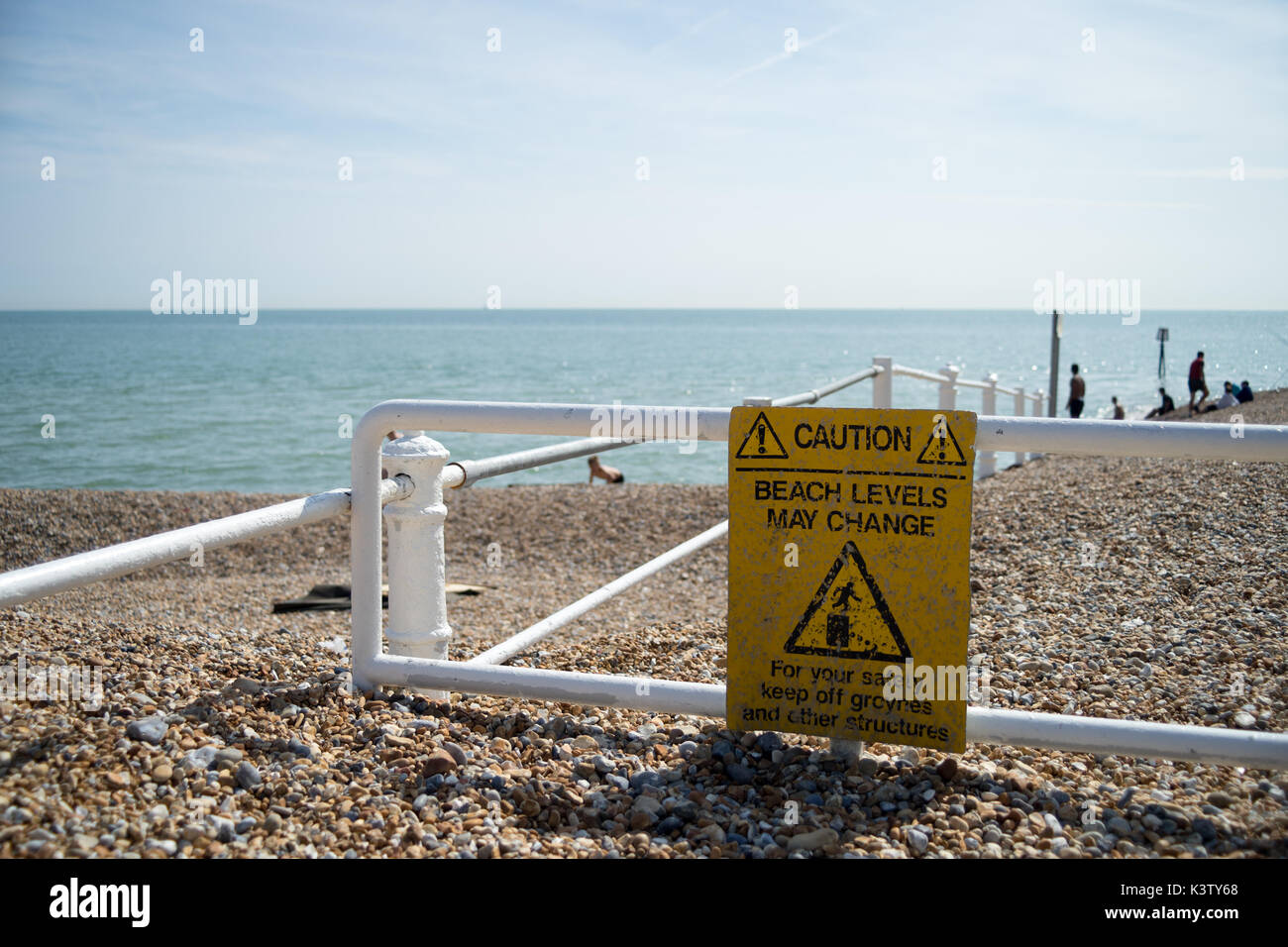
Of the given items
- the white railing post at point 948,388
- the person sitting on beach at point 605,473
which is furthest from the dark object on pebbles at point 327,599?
the person sitting on beach at point 605,473

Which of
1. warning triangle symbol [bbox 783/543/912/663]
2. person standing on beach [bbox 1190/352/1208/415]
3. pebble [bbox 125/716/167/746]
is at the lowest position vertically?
pebble [bbox 125/716/167/746]

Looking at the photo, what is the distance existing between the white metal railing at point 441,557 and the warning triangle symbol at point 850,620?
268 millimetres

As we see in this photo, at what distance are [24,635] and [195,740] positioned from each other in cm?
314

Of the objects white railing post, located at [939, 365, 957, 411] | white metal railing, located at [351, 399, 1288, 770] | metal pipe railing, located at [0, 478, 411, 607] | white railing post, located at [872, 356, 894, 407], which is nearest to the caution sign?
white metal railing, located at [351, 399, 1288, 770]

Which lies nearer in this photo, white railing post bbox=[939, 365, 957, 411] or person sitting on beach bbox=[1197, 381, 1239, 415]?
white railing post bbox=[939, 365, 957, 411]

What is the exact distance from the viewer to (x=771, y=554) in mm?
2633

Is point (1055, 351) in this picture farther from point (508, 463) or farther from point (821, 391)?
point (508, 463)

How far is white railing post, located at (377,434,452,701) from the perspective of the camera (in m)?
3.03

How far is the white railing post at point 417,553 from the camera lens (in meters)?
3.03

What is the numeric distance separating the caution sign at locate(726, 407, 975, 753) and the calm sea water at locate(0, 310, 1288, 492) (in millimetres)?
11186

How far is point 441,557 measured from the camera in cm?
315

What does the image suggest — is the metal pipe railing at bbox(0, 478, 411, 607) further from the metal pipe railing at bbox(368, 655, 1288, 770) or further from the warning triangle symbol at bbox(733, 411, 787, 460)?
the warning triangle symbol at bbox(733, 411, 787, 460)

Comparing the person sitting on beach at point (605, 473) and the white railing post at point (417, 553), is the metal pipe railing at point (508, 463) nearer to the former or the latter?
→ the white railing post at point (417, 553)
